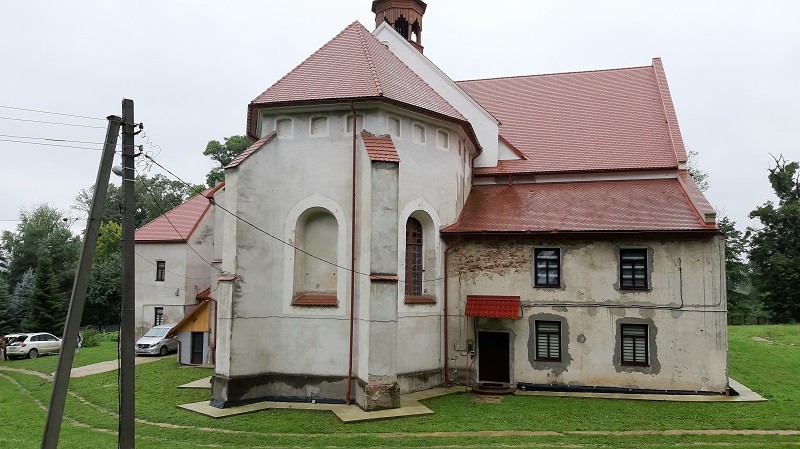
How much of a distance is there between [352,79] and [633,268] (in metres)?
9.85

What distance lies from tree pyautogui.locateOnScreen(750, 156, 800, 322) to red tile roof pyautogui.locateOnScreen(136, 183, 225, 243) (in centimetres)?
3913

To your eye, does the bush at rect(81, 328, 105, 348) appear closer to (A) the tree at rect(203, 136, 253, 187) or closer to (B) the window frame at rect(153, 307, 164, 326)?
(B) the window frame at rect(153, 307, 164, 326)

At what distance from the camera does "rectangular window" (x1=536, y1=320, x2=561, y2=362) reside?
55.0 ft

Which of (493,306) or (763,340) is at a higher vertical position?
(493,306)

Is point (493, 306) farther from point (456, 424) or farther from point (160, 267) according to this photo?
point (160, 267)

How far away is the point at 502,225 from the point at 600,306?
3.72 m

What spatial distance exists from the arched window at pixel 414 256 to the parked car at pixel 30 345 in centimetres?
2219

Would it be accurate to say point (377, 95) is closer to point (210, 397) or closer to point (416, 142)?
point (416, 142)

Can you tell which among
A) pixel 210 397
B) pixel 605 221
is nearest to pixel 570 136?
pixel 605 221

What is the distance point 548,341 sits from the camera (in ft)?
55.3

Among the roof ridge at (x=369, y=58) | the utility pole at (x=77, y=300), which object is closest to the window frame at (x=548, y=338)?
the roof ridge at (x=369, y=58)

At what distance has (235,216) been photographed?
49.3ft

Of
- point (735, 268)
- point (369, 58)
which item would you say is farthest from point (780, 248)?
point (369, 58)

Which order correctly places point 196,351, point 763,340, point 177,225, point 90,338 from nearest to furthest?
point 196,351
point 763,340
point 177,225
point 90,338
